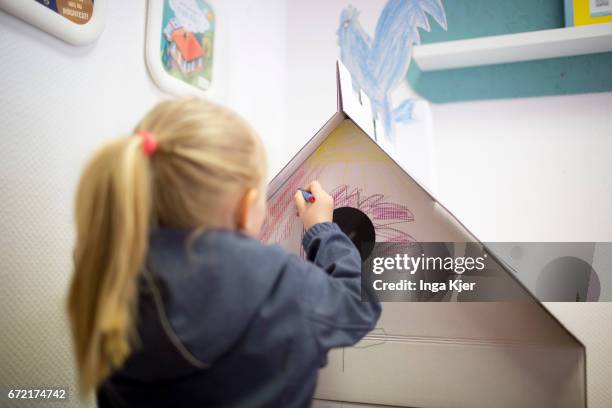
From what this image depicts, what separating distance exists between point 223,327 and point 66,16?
1.97 feet

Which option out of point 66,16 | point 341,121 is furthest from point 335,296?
point 66,16

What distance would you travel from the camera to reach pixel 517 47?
109 cm

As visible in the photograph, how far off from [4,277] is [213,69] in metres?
0.70

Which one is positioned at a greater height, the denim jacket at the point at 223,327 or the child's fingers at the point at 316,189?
the child's fingers at the point at 316,189

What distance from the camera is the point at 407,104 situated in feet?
4.20

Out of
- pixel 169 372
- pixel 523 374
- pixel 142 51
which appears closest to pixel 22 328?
pixel 169 372

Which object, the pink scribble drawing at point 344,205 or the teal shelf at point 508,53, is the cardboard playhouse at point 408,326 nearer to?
the pink scribble drawing at point 344,205

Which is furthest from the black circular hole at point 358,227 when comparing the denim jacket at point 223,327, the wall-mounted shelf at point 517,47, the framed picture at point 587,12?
the framed picture at point 587,12

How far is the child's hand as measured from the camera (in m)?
0.76

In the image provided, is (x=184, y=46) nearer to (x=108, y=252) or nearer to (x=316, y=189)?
(x=316, y=189)

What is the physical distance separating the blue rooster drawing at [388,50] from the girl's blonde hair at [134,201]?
2.96 ft

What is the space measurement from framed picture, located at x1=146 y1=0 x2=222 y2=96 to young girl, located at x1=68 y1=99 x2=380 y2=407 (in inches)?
19.1

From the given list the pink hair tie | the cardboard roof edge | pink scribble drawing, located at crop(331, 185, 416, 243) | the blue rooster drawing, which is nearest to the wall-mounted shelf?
the blue rooster drawing

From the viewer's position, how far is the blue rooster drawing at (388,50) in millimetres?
1279
